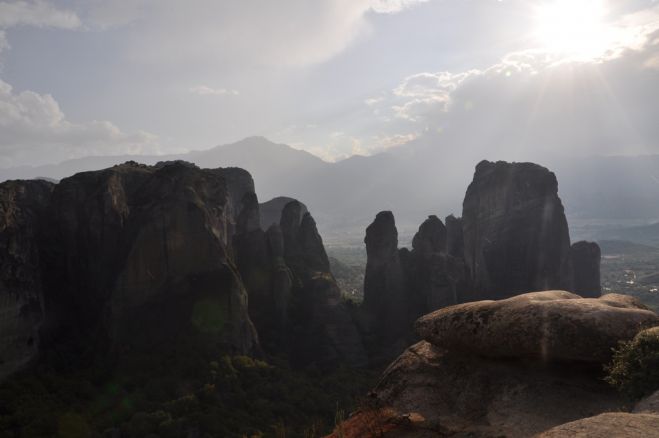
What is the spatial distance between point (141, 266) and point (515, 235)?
5685cm

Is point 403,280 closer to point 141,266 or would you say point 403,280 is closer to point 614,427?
point 141,266

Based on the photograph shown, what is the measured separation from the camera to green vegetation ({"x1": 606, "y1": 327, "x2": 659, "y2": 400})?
10.2 meters

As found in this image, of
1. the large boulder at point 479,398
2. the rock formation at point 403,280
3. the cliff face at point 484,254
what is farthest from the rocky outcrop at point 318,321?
the large boulder at point 479,398

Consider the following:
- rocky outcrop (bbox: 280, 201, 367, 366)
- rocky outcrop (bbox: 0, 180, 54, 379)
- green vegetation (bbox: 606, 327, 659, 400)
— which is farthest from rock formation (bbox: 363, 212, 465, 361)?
green vegetation (bbox: 606, 327, 659, 400)

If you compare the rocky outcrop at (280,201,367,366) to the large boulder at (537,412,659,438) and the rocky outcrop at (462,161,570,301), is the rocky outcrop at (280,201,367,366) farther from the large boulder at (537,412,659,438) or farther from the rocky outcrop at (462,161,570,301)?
the large boulder at (537,412,659,438)

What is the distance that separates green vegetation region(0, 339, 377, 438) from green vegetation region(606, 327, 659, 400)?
1930cm

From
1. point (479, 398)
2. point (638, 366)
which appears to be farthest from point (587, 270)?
point (638, 366)

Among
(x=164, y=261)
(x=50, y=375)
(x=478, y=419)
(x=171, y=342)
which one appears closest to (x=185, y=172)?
(x=164, y=261)

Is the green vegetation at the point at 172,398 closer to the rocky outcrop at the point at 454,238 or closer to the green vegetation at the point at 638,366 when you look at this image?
the green vegetation at the point at 638,366

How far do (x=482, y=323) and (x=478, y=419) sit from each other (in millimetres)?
2951

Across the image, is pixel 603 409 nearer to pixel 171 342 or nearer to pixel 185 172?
pixel 171 342

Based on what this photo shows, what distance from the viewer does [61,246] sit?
44812mm

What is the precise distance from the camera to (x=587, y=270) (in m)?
80.4

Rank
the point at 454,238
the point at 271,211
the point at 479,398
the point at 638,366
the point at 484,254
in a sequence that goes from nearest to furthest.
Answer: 1. the point at 638,366
2. the point at 479,398
3. the point at 484,254
4. the point at 454,238
5. the point at 271,211
